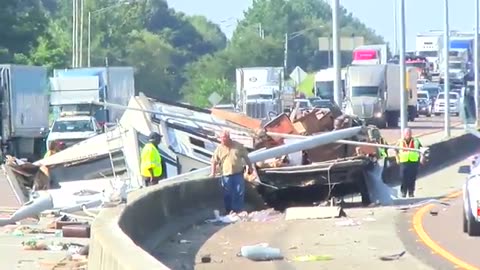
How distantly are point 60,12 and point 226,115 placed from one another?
142 m

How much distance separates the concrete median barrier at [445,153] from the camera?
128 feet

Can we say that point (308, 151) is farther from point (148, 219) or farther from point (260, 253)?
point (260, 253)

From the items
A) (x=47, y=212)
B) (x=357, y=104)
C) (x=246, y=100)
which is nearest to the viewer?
(x=47, y=212)

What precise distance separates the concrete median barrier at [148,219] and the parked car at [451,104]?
224 feet

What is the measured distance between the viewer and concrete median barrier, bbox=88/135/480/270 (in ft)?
44.3

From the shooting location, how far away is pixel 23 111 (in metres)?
55.6

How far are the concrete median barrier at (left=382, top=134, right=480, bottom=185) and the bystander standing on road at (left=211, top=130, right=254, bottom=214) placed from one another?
930 centimetres

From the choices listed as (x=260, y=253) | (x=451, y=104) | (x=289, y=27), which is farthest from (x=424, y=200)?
(x=289, y=27)

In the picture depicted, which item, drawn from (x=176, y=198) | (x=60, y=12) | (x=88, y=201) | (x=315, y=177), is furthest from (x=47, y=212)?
(x=60, y=12)

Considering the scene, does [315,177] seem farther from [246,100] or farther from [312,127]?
[246,100]

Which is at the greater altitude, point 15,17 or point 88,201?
point 15,17

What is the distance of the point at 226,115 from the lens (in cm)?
3488

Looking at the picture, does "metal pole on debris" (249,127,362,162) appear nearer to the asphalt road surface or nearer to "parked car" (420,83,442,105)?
the asphalt road surface

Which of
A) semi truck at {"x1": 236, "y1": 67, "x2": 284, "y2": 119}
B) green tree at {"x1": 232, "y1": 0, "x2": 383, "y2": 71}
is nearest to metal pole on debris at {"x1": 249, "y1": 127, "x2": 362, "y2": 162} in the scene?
semi truck at {"x1": 236, "y1": 67, "x2": 284, "y2": 119}
